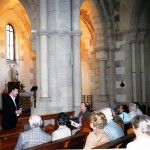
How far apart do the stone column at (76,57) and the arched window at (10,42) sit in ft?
28.1

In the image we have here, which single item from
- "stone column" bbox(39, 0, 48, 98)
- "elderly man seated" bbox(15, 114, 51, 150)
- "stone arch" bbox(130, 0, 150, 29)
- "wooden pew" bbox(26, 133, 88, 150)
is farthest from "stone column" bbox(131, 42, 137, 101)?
"elderly man seated" bbox(15, 114, 51, 150)

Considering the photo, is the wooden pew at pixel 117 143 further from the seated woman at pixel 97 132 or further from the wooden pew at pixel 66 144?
the wooden pew at pixel 66 144

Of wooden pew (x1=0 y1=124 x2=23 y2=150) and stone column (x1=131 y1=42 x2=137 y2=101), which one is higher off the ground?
stone column (x1=131 y1=42 x2=137 y2=101)

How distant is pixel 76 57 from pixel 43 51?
4.12 feet

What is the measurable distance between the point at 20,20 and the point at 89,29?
4.61 metres

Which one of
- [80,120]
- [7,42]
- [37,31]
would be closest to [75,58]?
[37,31]

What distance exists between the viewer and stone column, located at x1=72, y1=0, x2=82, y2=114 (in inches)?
385

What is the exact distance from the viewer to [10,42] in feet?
58.0

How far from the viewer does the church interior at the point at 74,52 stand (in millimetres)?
9531

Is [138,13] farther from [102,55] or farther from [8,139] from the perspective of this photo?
[8,139]

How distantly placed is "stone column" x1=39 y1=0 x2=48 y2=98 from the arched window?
335 inches

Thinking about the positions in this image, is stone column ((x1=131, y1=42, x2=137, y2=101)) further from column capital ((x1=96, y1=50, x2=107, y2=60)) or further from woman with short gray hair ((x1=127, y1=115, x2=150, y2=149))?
woman with short gray hair ((x1=127, y1=115, x2=150, y2=149))

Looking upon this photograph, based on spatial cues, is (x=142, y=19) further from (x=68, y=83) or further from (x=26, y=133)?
(x=26, y=133)

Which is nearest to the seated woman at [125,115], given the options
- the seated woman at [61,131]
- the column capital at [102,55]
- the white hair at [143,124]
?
the seated woman at [61,131]
